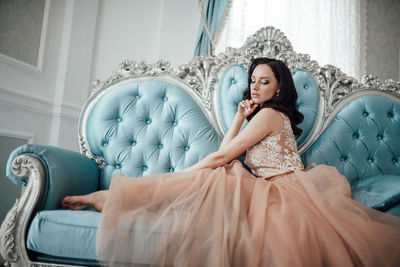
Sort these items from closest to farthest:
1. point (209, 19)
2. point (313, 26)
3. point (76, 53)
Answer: point (76, 53) → point (209, 19) → point (313, 26)

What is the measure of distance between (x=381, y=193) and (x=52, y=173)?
1414 millimetres

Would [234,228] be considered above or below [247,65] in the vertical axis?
below

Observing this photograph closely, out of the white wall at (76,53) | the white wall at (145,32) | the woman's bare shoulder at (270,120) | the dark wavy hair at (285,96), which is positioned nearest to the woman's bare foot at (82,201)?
the woman's bare shoulder at (270,120)

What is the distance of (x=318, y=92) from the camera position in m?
1.77

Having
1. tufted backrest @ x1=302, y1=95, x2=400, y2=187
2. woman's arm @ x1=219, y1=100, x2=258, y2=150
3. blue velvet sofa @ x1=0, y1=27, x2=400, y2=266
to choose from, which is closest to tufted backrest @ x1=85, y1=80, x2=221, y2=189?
blue velvet sofa @ x1=0, y1=27, x2=400, y2=266

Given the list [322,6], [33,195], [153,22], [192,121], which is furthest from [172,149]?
[322,6]

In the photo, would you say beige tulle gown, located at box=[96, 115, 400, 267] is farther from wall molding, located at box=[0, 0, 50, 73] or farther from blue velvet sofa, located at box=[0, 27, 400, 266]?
wall molding, located at box=[0, 0, 50, 73]

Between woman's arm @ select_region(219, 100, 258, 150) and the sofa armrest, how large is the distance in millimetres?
811

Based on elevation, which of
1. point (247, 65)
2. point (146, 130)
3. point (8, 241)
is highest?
point (247, 65)

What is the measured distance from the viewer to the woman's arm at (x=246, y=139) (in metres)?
1.33

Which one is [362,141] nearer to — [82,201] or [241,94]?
[241,94]

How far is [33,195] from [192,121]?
36.7 inches

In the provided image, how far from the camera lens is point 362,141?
1.73 m

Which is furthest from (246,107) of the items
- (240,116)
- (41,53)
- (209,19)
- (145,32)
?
(41,53)
